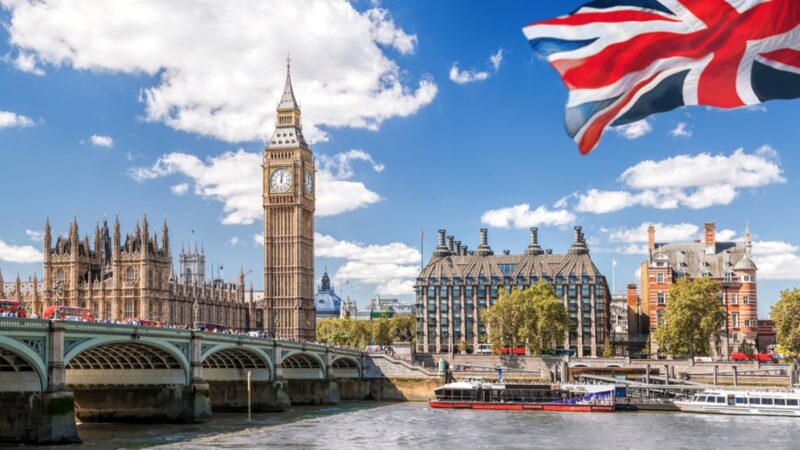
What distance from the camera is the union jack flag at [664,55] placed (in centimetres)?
1439

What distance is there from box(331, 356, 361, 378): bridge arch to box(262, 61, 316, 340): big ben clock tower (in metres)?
48.0

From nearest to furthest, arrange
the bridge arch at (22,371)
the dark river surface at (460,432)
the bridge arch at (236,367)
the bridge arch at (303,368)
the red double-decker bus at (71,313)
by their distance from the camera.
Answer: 1. the bridge arch at (22,371)
2. the dark river surface at (460,432)
3. the red double-decker bus at (71,313)
4. the bridge arch at (236,367)
5. the bridge arch at (303,368)

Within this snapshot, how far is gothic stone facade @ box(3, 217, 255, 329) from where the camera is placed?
12825 centimetres

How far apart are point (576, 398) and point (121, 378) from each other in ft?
125

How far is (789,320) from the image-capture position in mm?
97625

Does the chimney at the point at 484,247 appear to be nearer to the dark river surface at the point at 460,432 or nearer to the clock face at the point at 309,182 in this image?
the clock face at the point at 309,182

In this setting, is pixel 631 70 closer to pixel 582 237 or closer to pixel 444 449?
pixel 444 449

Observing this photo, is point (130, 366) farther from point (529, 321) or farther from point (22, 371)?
point (529, 321)

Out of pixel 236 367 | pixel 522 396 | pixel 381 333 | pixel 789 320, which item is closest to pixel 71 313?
pixel 236 367

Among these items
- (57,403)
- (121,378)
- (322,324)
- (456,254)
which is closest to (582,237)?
(456,254)

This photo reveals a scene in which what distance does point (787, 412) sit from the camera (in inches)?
2990

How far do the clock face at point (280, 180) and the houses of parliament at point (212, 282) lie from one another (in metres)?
0.16

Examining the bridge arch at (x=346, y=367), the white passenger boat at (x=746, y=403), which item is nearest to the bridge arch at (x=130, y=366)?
the bridge arch at (x=346, y=367)

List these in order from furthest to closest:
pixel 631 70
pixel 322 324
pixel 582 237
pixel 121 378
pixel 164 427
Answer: pixel 322 324, pixel 582 237, pixel 121 378, pixel 164 427, pixel 631 70
